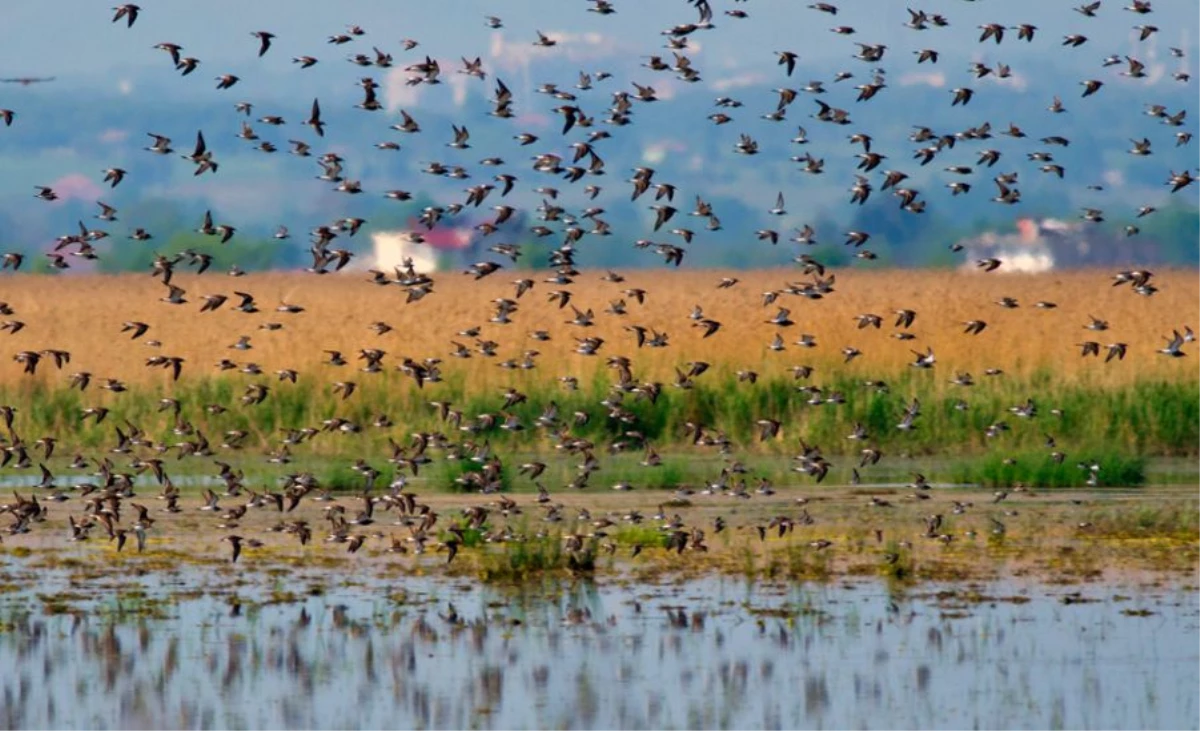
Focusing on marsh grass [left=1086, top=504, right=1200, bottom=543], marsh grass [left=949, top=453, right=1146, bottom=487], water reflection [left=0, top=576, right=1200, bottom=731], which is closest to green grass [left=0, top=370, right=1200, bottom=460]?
marsh grass [left=949, top=453, right=1146, bottom=487]

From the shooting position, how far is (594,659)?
1542 centimetres

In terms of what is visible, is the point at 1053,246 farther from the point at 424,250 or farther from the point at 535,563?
the point at 535,563

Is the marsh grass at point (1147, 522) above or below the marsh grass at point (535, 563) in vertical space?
above

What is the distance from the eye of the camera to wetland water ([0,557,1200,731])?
543 inches

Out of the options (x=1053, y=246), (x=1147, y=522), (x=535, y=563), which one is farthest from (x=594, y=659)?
(x=1053, y=246)

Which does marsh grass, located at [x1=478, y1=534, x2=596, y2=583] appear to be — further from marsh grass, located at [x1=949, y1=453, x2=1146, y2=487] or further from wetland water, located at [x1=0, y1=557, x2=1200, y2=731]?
marsh grass, located at [x1=949, y1=453, x2=1146, y2=487]

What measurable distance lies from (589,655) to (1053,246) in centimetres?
4155

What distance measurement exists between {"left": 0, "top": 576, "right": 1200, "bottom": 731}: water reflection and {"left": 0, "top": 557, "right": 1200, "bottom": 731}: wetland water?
3 centimetres

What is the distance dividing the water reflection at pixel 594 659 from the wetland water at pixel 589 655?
3cm

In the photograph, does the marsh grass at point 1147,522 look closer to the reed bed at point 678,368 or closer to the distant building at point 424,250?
the reed bed at point 678,368

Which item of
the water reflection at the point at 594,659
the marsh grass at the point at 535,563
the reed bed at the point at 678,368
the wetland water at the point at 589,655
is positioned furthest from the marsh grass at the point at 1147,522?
the marsh grass at the point at 535,563

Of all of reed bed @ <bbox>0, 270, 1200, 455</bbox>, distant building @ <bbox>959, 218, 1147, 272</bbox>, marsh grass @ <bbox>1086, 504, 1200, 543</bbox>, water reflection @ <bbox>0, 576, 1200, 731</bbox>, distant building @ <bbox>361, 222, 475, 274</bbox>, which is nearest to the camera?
water reflection @ <bbox>0, 576, 1200, 731</bbox>

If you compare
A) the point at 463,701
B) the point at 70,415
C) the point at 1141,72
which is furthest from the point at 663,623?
the point at 70,415

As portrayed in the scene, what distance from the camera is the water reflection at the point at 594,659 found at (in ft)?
45.2
